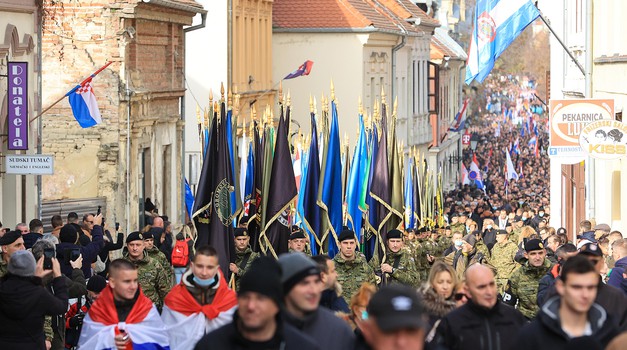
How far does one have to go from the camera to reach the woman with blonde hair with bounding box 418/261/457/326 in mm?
11352

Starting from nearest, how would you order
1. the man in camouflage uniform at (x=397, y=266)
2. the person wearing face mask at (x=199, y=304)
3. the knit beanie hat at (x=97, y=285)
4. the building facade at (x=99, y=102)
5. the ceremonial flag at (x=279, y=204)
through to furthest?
the person wearing face mask at (x=199, y=304) < the knit beanie hat at (x=97, y=285) < the man in camouflage uniform at (x=397, y=266) < the ceremonial flag at (x=279, y=204) < the building facade at (x=99, y=102)

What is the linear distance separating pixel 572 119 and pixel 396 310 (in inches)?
699

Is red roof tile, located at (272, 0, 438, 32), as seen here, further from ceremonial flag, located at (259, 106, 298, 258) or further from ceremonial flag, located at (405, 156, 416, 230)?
ceremonial flag, located at (259, 106, 298, 258)

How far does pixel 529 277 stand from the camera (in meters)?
16.5

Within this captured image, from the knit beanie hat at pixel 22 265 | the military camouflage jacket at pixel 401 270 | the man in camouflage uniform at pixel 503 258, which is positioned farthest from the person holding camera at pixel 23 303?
the man in camouflage uniform at pixel 503 258

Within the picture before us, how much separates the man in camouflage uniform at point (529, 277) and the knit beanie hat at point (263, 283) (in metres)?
7.94

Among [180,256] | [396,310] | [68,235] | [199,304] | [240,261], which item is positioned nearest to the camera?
[396,310]

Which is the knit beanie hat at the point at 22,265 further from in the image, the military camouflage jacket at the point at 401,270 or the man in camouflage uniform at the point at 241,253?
the military camouflage jacket at the point at 401,270

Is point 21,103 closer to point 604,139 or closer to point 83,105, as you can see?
point 83,105

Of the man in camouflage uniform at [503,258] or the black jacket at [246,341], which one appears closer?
the black jacket at [246,341]

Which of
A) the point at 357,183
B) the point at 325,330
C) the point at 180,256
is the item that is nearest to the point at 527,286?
the point at 180,256

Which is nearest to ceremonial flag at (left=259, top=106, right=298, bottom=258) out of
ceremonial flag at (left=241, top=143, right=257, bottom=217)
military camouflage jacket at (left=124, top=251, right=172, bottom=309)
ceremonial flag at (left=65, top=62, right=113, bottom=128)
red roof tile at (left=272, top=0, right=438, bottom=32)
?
ceremonial flag at (left=241, top=143, right=257, bottom=217)

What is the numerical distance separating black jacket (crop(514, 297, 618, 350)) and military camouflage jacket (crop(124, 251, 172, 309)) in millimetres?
6954

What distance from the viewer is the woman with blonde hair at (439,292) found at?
447 inches
